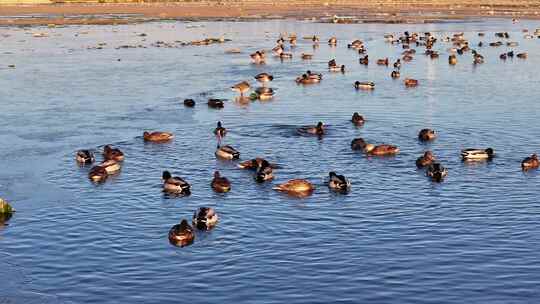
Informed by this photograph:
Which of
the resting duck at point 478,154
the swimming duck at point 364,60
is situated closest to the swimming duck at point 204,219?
the resting duck at point 478,154

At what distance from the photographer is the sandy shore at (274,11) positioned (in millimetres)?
128500

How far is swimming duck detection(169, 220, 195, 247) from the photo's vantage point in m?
24.0

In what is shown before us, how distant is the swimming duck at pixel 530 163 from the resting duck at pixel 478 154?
5.24 feet

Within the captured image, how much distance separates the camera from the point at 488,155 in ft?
112

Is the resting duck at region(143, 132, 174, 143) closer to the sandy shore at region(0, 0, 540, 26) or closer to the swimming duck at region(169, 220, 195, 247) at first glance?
the swimming duck at region(169, 220, 195, 247)

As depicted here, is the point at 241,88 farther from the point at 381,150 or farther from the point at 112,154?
the point at 112,154

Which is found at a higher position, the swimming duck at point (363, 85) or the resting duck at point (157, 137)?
the swimming duck at point (363, 85)

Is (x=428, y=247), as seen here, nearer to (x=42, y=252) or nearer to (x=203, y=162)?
(x=42, y=252)

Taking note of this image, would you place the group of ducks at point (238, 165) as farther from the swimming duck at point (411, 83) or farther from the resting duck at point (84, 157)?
the swimming duck at point (411, 83)

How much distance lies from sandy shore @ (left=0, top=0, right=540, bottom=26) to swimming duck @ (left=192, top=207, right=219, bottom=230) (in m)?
98.5

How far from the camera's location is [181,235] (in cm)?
2397

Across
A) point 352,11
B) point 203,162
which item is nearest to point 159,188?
point 203,162

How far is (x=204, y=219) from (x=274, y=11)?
12891cm

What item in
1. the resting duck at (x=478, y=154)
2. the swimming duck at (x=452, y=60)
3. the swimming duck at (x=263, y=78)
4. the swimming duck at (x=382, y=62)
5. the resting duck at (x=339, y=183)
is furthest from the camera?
the swimming duck at (x=452, y=60)
